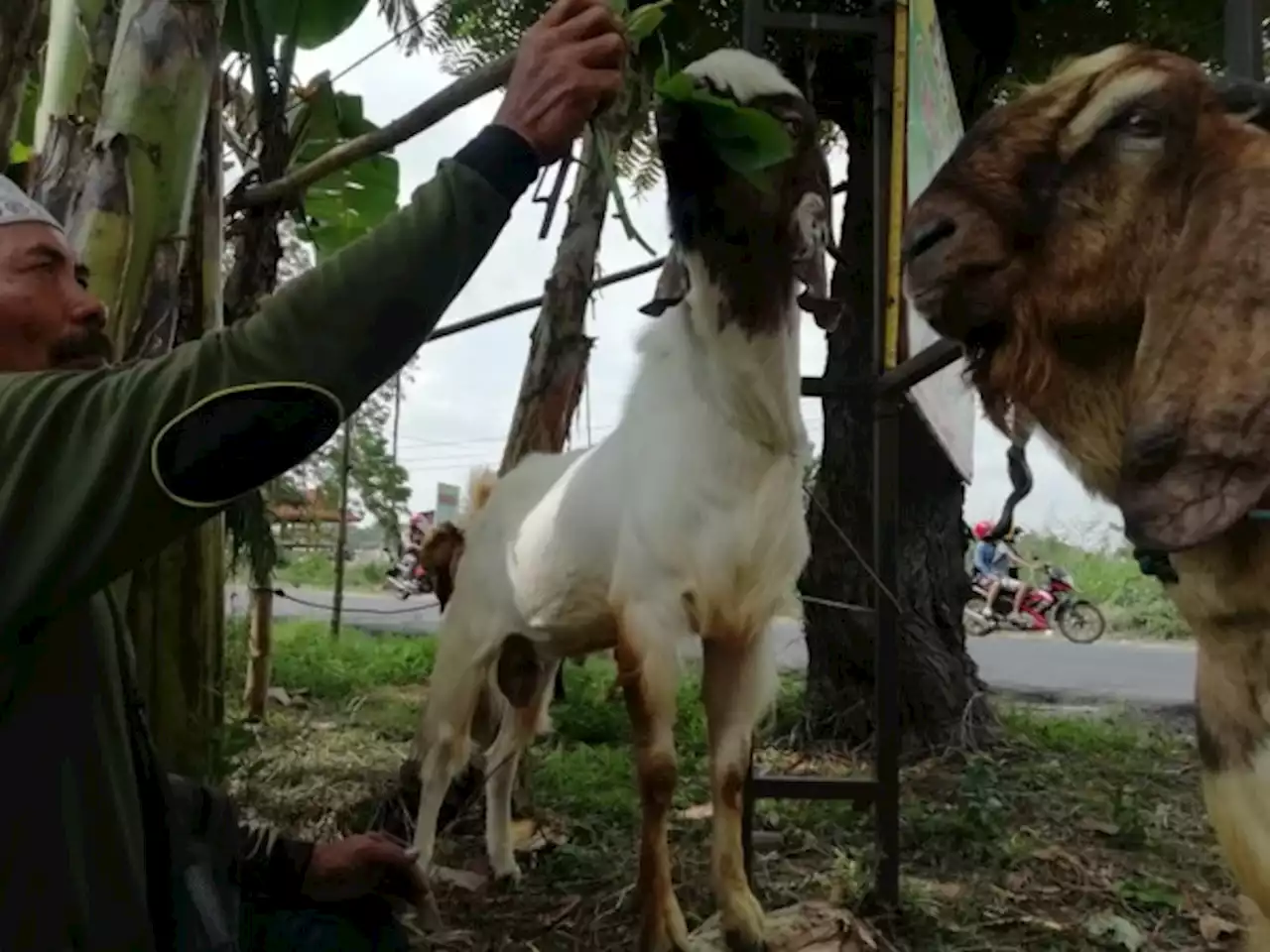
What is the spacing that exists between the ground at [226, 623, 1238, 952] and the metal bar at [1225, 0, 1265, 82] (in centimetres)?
189

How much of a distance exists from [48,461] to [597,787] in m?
3.31

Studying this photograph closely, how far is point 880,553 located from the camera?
2.88 meters

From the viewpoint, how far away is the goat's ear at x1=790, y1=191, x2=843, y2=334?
233 cm

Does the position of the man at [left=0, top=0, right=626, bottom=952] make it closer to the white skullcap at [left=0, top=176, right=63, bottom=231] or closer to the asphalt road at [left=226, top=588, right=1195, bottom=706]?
the white skullcap at [left=0, top=176, right=63, bottom=231]

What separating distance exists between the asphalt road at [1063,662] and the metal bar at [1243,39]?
9.73 feet

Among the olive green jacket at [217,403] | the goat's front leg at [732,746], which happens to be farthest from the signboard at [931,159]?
the olive green jacket at [217,403]

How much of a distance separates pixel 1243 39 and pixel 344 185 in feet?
11.3

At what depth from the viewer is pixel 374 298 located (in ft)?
3.49

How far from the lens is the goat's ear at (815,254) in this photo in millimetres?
2334

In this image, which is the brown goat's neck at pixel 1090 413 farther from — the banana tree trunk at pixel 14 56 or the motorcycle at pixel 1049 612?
the motorcycle at pixel 1049 612

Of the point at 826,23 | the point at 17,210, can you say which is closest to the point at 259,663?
the point at 826,23

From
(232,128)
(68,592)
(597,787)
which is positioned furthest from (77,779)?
(597,787)

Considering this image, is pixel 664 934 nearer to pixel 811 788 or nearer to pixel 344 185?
pixel 811 788

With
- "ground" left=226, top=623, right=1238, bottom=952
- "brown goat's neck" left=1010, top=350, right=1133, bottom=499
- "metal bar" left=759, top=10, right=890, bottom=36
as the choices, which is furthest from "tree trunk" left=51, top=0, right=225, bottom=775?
"brown goat's neck" left=1010, top=350, right=1133, bottom=499
